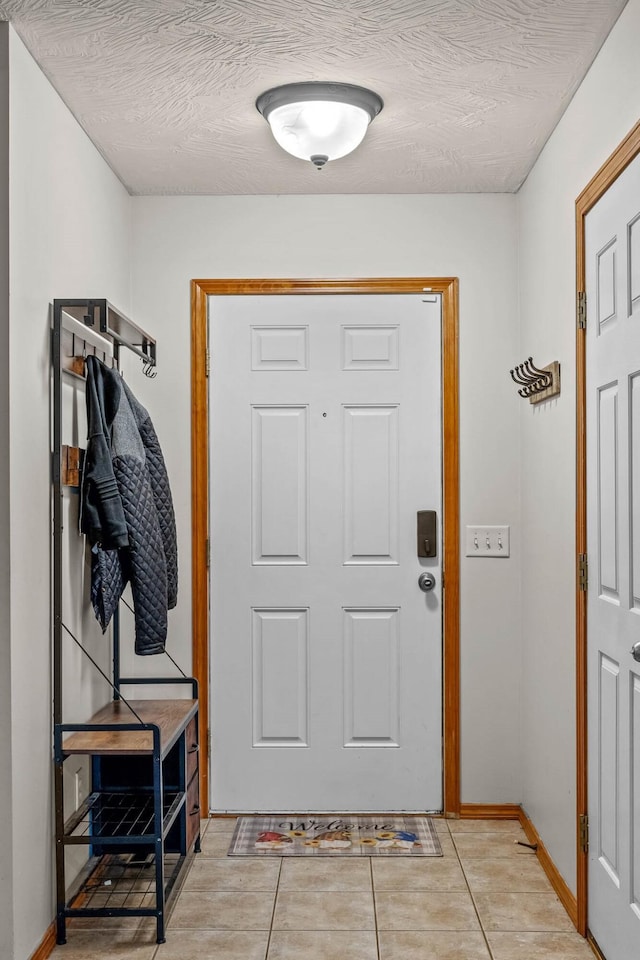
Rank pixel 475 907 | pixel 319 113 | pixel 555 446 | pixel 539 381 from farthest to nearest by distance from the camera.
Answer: pixel 539 381 → pixel 555 446 → pixel 475 907 → pixel 319 113

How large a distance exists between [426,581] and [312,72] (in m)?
1.88

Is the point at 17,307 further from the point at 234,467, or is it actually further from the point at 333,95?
the point at 234,467

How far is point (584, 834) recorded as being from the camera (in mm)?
2535

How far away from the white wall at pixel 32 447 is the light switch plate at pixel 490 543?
170 centimetres

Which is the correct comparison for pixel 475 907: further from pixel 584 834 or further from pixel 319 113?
pixel 319 113

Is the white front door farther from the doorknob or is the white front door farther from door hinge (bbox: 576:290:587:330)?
the doorknob

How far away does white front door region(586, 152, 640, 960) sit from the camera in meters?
2.12

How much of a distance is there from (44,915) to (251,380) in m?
1.97

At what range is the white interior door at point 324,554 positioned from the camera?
352 cm

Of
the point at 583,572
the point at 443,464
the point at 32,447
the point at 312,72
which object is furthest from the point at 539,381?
the point at 32,447

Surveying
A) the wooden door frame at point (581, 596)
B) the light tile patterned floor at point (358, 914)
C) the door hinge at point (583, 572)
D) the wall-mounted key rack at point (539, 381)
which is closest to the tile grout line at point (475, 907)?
the light tile patterned floor at point (358, 914)

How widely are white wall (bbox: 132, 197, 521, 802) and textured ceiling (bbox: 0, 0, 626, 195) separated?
0.20m

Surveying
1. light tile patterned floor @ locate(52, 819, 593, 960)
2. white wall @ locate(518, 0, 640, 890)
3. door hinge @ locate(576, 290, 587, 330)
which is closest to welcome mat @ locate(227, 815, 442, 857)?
light tile patterned floor @ locate(52, 819, 593, 960)

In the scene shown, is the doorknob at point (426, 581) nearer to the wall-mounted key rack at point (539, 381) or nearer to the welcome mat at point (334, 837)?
the wall-mounted key rack at point (539, 381)
